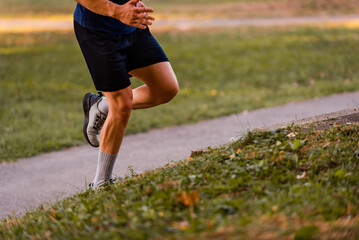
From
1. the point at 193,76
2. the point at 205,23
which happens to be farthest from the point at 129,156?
the point at 205,23

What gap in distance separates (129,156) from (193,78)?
482cm

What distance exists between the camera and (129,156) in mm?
5980

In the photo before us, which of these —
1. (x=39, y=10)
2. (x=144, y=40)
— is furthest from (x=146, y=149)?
(x=39, y=10)

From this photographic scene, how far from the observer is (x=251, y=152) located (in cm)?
362

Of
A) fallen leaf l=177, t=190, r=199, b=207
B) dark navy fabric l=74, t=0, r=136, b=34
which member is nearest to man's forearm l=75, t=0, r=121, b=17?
dark navy fabric l=74, t=0, r=136, b=34

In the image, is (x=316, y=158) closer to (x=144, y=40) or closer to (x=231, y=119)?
(x=144, y=40)

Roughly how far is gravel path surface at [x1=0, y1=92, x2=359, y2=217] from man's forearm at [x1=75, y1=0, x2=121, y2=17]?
55.2 inches

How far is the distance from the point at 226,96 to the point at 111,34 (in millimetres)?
5387

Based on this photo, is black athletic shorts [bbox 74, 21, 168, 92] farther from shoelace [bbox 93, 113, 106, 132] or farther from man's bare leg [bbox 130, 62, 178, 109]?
shoelace [bbox 93, 113, 106, 132]

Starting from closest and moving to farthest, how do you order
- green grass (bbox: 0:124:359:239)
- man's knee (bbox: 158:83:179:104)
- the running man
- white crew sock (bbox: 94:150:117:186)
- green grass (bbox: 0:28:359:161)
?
green grass (bbox: 0:124:359:239) → the running man → white crew sock (bbox: 94:150:117:186) → man's knee (bbox: 158:83:179:104) → green grass (bbox: 0:28:359:161)

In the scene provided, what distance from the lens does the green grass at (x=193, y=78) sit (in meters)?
7.61

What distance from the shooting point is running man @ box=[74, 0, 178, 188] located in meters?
3.65

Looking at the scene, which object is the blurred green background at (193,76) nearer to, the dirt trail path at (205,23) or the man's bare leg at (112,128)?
the dirt trail path at (205,23)

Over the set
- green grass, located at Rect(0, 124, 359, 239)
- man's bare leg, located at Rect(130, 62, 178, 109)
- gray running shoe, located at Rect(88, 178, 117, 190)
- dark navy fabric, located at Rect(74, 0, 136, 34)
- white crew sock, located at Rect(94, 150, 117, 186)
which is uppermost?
dark navy fabric, located at Rect(74, 0, 136, 34)
